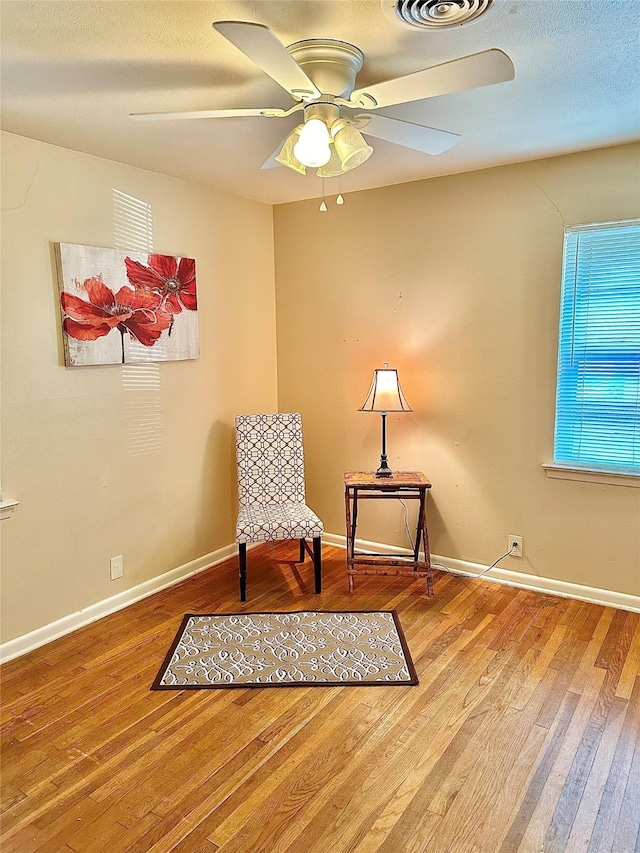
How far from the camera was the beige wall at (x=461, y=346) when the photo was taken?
3125 mm

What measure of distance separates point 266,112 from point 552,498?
8.05 ft

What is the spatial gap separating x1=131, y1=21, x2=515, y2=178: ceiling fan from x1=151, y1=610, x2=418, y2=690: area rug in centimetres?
205

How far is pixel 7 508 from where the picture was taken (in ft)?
8.75

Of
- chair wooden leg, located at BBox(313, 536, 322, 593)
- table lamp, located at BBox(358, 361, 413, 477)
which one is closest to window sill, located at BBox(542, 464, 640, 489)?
table lamp, located at BBox(358, 361, 413, 477)

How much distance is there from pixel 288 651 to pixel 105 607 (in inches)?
42.4

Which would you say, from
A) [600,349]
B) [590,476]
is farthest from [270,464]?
[600,349]

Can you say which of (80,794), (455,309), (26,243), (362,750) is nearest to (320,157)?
(26,243)

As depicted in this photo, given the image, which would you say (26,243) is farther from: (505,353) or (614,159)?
(614,159)

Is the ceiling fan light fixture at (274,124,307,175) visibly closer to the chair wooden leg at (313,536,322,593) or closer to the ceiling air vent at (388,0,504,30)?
the ceiling air vent at (388,0,504,30)

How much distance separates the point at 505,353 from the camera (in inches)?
131

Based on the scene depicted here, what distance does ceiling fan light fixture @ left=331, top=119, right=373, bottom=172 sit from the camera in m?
1.97

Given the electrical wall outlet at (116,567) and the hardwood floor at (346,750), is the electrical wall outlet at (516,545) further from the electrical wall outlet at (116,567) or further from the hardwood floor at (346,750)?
the electrical wall outlet at (116,567)

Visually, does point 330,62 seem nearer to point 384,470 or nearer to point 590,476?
point 384,470

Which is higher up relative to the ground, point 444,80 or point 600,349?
point 444,80
